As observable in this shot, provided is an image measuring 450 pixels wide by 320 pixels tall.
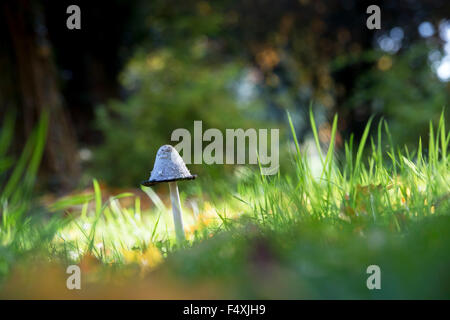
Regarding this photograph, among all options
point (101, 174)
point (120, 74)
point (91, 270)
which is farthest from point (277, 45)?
point (91, 270)

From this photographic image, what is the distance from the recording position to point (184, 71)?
22.2ft

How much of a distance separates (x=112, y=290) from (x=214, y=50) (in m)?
12.0

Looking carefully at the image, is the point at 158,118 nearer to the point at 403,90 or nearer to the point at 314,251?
the point at 403,90

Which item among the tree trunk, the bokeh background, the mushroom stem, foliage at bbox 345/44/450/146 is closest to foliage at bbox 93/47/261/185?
the bokeh background

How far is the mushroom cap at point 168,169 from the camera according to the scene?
1697 millimetres

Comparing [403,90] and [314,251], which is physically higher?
[403,90]

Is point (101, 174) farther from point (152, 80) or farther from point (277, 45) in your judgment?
point (277, 45)

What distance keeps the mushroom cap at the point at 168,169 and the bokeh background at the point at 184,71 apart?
10.9 ft

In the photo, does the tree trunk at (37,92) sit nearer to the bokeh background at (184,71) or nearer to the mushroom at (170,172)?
the bokeh background at (184,71)

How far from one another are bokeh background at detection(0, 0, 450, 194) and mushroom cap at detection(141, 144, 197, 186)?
333 centimetres

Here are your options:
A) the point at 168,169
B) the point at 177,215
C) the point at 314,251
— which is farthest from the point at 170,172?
the point at 314,251

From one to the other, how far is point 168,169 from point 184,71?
5.32m
